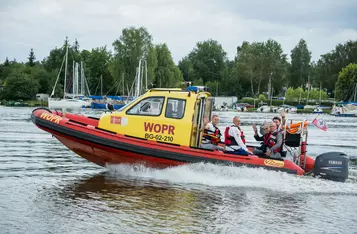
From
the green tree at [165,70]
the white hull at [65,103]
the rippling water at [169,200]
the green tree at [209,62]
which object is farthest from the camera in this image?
the green tree at [209,62]

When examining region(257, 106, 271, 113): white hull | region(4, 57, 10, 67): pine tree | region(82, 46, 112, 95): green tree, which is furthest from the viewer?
region(4, 57, 10, 67): pine tree

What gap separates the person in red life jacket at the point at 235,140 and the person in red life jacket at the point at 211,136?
0.37m

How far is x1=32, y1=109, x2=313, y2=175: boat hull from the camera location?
1341 centimetres

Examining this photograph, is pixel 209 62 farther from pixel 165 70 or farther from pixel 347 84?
pixel 347 84

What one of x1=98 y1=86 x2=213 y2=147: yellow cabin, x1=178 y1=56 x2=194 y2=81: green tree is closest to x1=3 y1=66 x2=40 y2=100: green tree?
x1=178 y1=56 x2=194 y2=81: green tree

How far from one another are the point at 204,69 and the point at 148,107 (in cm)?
11394

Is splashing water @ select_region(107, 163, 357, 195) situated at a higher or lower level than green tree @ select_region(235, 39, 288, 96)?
lower

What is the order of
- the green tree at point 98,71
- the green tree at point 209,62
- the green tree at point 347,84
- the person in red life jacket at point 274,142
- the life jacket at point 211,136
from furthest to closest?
the green tree at point 209,62, the green tree at point 98,71, the green tree at point 347,84, the life jacket at point 211,136, the person in red life jacket at point 274,142

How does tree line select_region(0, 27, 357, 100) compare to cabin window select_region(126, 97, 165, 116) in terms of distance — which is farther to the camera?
tree line select_region(0, 27, 357, 100)

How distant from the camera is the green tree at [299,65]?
5113 inches

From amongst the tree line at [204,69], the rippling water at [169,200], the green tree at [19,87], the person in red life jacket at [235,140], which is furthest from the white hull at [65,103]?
the person in red life jacket at [235,140]

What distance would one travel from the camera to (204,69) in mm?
127000

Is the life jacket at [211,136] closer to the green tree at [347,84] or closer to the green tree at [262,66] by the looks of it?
the green tree at [347,84]

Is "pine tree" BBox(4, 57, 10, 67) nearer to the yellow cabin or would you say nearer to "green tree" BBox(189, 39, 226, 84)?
"green tree" BBox(189, 39, 226, 84)
